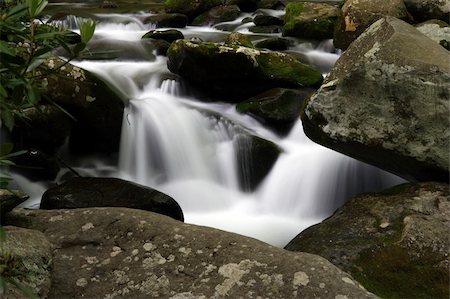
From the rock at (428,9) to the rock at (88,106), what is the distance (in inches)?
270

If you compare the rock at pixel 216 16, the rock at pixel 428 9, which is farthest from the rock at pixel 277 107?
the rock at pixel 216 16

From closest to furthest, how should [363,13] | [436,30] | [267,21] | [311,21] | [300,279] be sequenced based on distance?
1. [300,279]
2. [436,30]
3. [363,13]
4. [311,21]
5. [267,21]

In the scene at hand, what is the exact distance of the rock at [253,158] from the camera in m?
6.39

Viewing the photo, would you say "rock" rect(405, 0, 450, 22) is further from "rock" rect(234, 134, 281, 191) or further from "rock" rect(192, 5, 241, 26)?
"rock" rect(192, 5, 241, 26)

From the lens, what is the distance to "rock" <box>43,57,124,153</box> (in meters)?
5.83

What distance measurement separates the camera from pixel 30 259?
2406 millimetres

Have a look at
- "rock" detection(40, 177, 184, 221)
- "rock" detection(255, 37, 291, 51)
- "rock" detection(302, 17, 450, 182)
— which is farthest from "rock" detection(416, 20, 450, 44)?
"rock" detection(40, 177, 184, 221)

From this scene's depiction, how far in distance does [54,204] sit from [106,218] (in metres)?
2.39

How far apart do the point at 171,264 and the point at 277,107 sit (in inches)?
197

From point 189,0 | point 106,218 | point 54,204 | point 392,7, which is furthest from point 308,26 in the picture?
point 106,218

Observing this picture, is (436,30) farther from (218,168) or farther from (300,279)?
(300,279)

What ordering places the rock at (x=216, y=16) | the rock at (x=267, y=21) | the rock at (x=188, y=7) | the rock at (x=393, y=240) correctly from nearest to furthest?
the rock at (x=393, y=240) < the rock at (x=267, y=21) < the rock at (x=216, y=16) < the rock at (x=188, y=7)

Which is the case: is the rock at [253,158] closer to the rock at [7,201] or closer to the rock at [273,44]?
the rock at [7,201]

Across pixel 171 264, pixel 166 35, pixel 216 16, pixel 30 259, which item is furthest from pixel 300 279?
pixel 216 16
